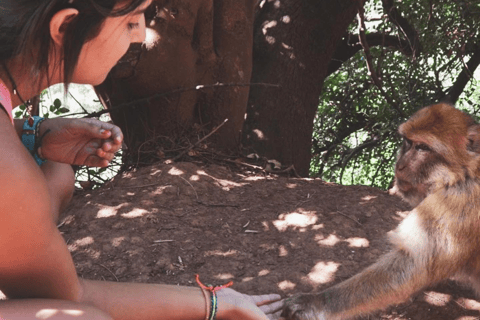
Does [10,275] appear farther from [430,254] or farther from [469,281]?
[469,281]

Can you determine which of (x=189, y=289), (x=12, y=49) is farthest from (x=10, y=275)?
(x=189, y=289)

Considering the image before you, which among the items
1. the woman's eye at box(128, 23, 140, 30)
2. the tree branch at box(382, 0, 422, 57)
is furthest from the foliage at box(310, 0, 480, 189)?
the woman's eye at box(128, 23, 140, 30)

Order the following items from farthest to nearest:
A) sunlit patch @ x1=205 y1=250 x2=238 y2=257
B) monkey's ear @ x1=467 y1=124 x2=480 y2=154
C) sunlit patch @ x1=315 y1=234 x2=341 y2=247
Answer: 1. sunlit patch @ x1=315 y1=234 x2=341 y2=247
2. sunlit patch @ x1=205 y1=250 x2=238 y2=257
3. monkey's ear @ x1=467 y1=124 x2=480 y2=154

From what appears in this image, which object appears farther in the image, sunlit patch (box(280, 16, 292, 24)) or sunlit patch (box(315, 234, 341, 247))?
sunlit patch (box(280, 16, 292, 24))

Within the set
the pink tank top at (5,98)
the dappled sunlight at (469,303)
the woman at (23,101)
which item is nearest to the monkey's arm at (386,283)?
the dappled sunlight at (469,303)

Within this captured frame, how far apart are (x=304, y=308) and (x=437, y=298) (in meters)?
0.68

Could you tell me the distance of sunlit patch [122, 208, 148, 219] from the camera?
3.19 m

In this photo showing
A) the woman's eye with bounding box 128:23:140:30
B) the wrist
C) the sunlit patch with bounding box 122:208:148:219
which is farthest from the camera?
the sunlit patch with bounding box 122:208:148:219

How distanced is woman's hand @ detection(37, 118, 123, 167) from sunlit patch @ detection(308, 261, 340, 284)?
1.19m

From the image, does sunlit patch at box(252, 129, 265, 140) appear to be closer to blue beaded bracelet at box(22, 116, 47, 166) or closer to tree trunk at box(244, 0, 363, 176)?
tree trunk at box(244, 0, 363, 176)

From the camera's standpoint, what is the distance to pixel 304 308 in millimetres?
2492

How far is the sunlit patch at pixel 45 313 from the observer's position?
1438 millimetres

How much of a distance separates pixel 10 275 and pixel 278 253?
1.67 m

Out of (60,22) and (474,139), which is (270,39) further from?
(60,22)
